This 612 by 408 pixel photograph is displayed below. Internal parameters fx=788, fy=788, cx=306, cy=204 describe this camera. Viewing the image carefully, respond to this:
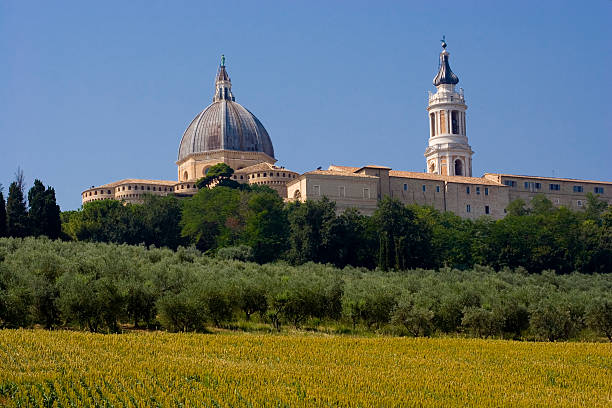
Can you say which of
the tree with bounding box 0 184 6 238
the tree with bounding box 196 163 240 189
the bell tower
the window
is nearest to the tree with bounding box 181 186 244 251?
the tree with bounding box 196 163 240 189

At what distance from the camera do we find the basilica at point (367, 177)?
74625 mm

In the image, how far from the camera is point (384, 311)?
34375 millimetres

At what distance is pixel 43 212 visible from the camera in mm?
53750

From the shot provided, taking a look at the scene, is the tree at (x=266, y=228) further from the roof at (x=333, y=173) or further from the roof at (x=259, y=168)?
the roof at (x=259, y=168)

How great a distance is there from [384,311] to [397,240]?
21.2m

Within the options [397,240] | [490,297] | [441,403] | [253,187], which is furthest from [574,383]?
[253,187]

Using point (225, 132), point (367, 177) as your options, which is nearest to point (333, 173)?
point (367, 177)

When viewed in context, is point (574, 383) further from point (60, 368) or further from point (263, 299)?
point (263, 299)

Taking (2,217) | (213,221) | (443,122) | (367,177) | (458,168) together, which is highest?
(443,122)

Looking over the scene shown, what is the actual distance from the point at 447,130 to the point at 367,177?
2300 cm

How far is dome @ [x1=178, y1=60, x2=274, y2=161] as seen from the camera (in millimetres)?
91188

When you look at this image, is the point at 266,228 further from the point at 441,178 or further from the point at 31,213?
the point at 441,178

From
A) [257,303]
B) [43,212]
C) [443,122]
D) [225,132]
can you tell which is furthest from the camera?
[443,122]

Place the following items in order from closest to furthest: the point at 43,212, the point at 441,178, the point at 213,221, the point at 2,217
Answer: the point at 2,217
the point at 43,212
the point at 213,221
the point at 441,178
